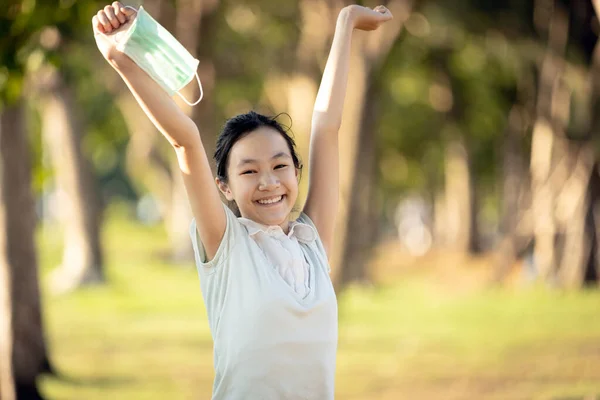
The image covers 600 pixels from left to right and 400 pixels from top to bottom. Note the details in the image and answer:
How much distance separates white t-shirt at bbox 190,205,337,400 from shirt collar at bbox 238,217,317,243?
12 millimetres

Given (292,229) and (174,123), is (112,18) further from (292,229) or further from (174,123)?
(292,229)

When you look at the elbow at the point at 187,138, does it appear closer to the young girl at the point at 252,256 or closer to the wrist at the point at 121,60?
the young girl at the point at 252,256

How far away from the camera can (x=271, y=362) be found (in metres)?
2.93

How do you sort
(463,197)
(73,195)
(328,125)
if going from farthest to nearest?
(463,197), (73,195), (328,125)

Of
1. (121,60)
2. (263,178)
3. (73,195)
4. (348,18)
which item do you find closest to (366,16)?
(348,18)

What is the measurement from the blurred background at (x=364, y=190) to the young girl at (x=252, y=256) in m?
1.32

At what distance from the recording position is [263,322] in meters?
2.93

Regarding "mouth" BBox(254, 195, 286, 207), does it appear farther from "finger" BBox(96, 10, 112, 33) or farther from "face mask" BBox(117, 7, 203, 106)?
"finger" BBox(96, 10, 112, 33)

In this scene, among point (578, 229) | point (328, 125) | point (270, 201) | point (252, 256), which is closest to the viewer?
point (252, 256)

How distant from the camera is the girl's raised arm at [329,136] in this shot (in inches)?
137

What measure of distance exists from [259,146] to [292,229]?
0.29m

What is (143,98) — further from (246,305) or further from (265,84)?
(265,84)

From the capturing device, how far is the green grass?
941 cm

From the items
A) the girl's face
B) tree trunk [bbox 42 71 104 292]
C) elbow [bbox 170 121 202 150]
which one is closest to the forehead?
the girl's face
